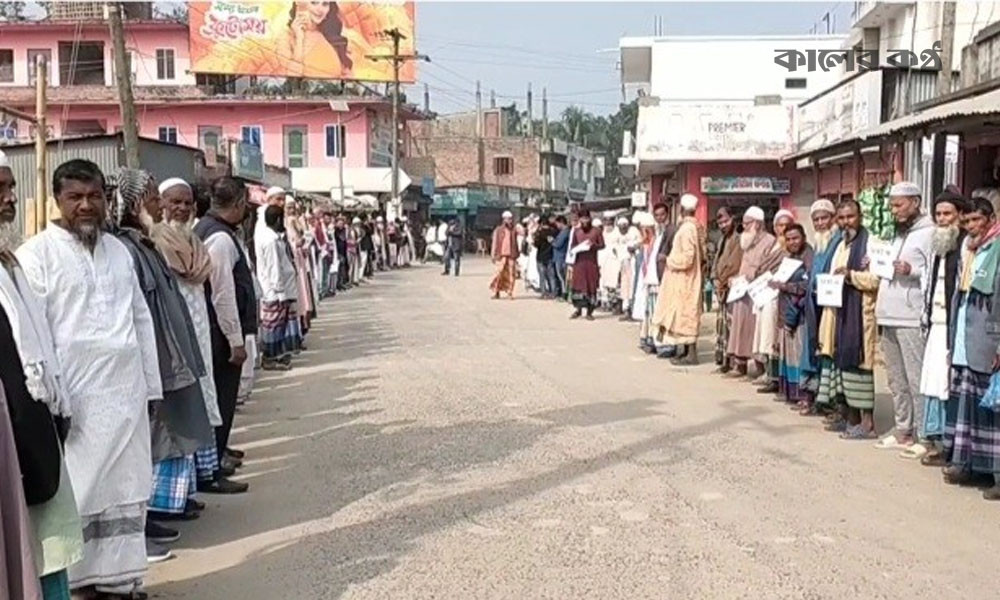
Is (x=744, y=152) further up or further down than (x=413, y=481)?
further up

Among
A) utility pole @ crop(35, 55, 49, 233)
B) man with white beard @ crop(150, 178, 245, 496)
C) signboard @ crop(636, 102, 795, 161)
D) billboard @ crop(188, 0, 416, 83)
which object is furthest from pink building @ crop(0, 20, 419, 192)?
man with white beard @ crop(150, 178, 245, 496)

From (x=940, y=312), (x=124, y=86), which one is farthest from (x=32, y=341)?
(x=124, y=86)

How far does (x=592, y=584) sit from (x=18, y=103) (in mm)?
44629

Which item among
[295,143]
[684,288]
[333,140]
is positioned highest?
[333,140]

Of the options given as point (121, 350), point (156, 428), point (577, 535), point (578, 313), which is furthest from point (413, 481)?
point (578, 313)

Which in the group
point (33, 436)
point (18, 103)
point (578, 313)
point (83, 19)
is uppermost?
point (83, 19)

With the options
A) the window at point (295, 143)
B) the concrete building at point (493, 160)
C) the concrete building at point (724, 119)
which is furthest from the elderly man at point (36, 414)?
the concrete building at point (493, 160)

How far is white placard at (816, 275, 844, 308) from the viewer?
28.7ft

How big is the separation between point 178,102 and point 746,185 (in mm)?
26637

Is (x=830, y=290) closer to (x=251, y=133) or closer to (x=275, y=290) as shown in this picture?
(x=275, y=290)

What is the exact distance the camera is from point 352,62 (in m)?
48.4

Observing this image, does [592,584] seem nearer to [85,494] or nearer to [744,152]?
[85,494]

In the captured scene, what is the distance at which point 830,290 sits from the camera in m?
8.85

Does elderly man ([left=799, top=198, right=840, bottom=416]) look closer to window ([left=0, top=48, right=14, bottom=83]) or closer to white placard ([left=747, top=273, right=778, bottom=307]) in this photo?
white placard ([left=747, top=273, right=778, bottom=307])
